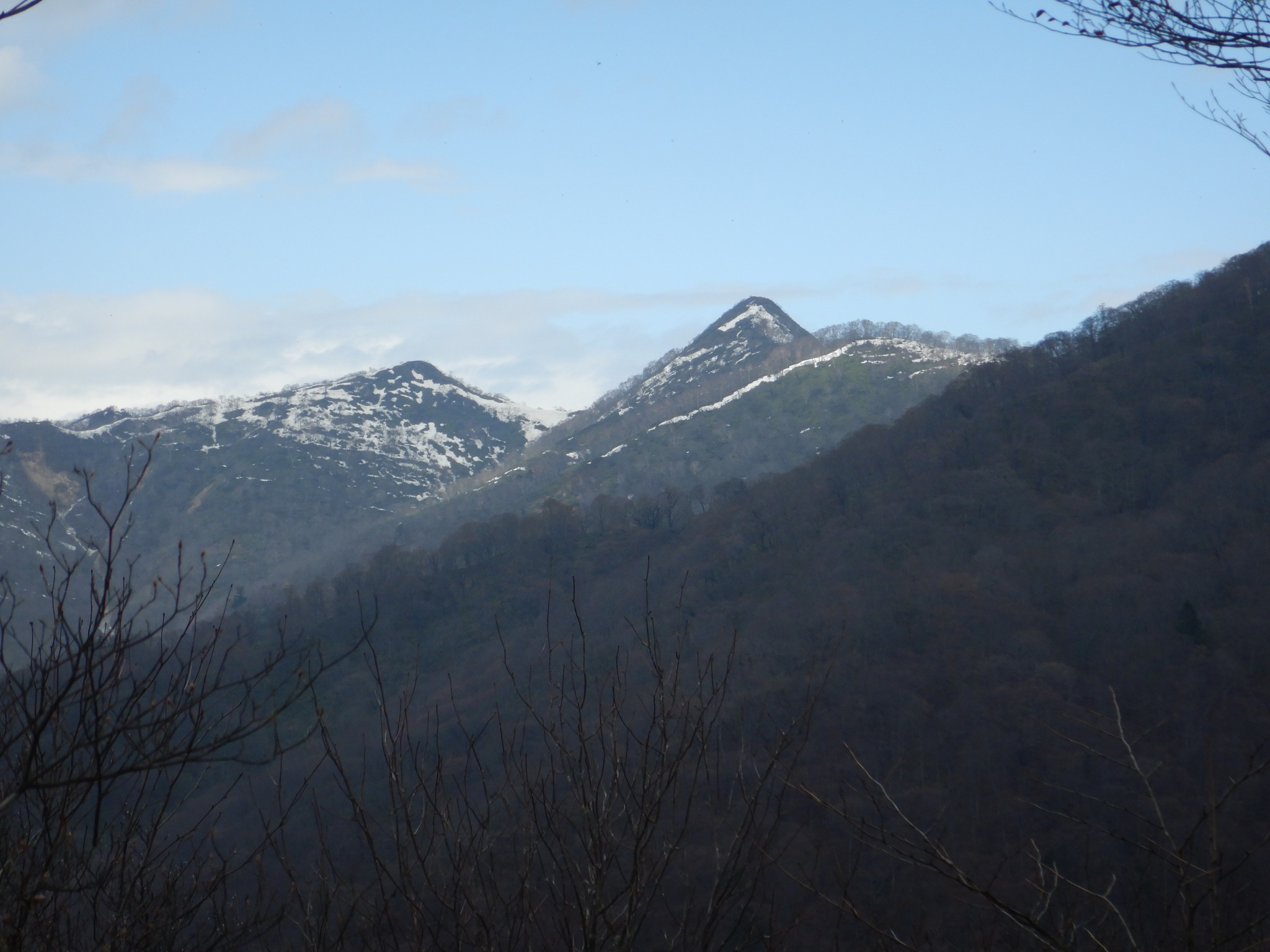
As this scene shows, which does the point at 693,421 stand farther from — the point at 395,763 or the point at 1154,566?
the point at 395,763

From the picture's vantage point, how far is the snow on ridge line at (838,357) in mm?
172250

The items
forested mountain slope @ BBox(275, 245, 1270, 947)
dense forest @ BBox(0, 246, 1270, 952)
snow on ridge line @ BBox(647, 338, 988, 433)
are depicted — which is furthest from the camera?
snow on ridge line @ BBox(647, 338, 988, 433)

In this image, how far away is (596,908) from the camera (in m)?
4.37

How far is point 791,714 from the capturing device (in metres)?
41.4

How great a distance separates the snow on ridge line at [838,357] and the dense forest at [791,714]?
68.6 meters

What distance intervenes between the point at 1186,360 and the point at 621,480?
86822 mm

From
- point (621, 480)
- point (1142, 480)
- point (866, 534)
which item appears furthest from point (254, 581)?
point (1142, 480)

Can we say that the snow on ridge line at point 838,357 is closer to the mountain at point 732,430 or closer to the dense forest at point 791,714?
the mountain at point 732,430

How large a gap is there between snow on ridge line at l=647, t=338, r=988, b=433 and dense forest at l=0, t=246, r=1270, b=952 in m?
68.6

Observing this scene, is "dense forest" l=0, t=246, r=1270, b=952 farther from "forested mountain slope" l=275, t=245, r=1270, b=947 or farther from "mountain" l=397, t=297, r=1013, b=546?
"mountain" l=397, t=297, r=1013, b=546

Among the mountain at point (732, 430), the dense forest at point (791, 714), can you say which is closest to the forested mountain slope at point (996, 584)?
the dense forest at point (791, 714)

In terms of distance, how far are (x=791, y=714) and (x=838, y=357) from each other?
147053 mm

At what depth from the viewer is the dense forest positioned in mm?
4609

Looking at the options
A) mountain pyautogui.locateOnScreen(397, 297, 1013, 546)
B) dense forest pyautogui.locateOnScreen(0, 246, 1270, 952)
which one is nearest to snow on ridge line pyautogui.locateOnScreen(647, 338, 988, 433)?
mountain pyautogui.locateOnScreen(397, 297, 1013, 546)
